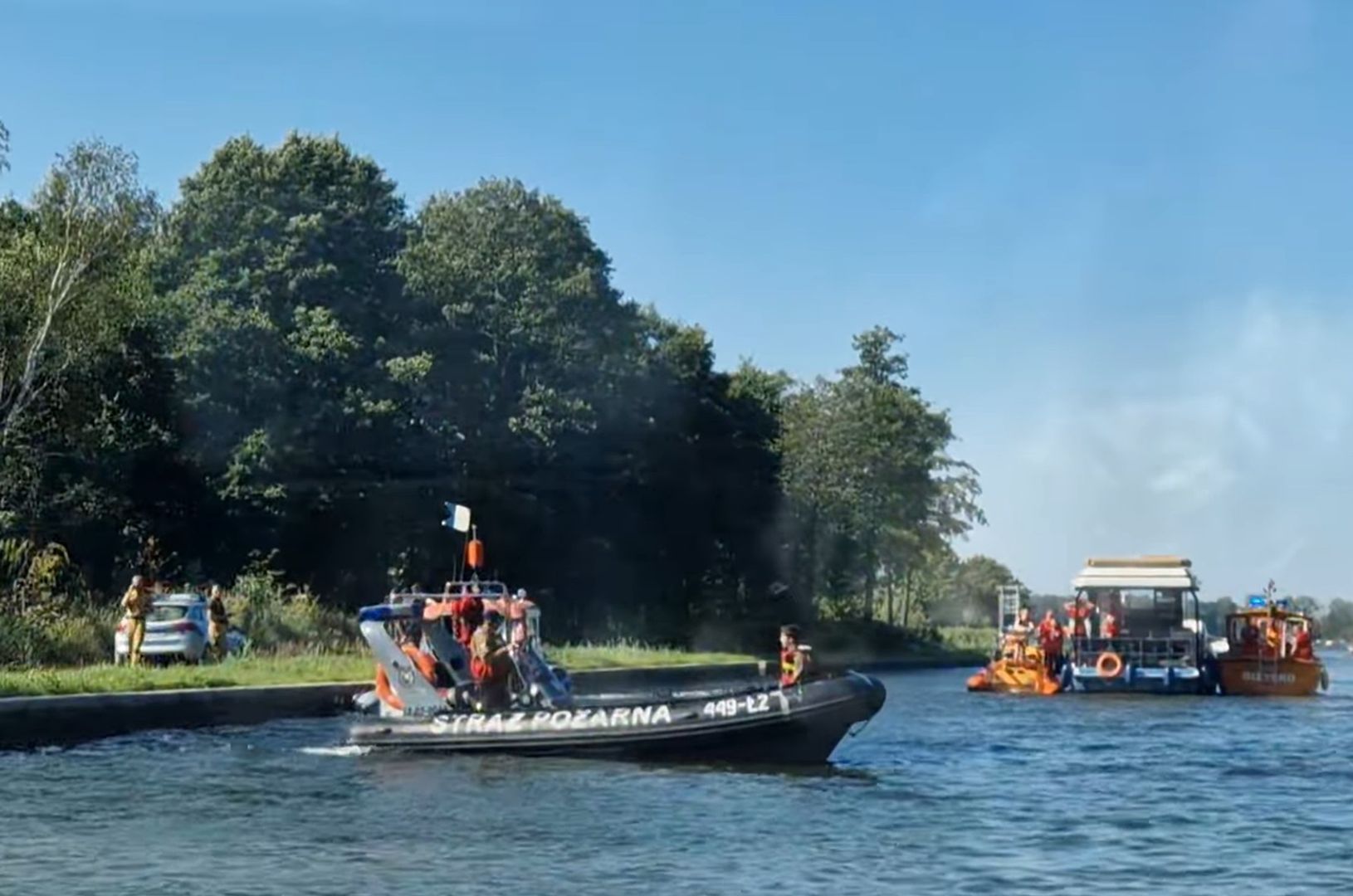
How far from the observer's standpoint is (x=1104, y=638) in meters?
48.7

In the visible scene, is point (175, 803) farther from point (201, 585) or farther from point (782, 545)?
point (782, 545)

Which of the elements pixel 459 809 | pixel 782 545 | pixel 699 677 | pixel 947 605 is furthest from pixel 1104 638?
pixel 947 605

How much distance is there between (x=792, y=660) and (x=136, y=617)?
13.7 metres

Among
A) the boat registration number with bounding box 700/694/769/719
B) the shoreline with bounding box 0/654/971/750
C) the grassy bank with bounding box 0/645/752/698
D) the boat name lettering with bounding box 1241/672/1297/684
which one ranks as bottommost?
the shoreline with bounding box 0/654/971/750

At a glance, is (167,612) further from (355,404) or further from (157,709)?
(355,404)

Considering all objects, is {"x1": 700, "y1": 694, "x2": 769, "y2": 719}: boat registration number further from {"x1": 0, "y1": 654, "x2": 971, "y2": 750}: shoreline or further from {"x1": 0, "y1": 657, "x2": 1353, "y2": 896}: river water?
{"x1": 0, "y1": 654, "x2": 971, "y2": 750}: shoreline

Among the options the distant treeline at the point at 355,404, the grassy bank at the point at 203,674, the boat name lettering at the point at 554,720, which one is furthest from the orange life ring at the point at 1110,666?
the boat name lettering at the point at 554,720

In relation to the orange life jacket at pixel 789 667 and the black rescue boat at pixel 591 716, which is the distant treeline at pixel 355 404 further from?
the orange life jacket at pixel 789 667

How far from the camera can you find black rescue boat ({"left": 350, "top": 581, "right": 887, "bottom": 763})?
25484 millimetres

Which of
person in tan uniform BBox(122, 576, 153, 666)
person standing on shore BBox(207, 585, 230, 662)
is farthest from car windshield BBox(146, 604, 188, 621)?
person in tan uniform BBox(122, 576, 153, 666)

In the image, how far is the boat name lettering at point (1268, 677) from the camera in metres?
48.7

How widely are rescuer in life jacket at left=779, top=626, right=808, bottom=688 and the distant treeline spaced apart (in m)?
17.3

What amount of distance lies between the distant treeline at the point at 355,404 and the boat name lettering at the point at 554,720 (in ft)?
46.7

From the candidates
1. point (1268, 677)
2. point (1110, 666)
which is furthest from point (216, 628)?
point (1268, 677)
